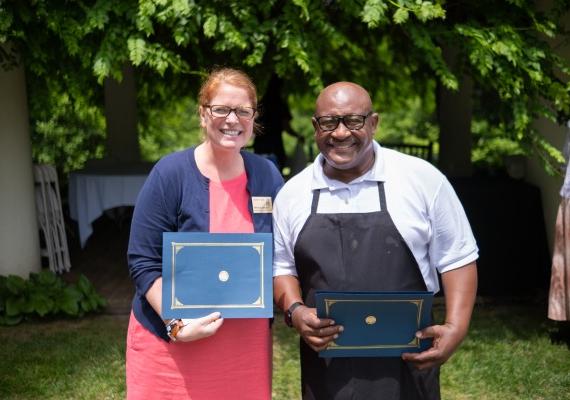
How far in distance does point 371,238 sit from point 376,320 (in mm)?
257

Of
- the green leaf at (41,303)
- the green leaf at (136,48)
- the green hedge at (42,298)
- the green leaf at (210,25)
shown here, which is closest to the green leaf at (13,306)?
the green hedge at (42,298)

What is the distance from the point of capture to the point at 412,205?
2326 millimetres

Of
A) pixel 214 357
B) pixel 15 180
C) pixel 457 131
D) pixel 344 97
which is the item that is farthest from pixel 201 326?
pixel 457 131

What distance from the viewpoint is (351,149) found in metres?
2.34

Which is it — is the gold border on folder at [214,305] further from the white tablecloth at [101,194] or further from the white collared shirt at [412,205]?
the white tablecloth at [101,194]

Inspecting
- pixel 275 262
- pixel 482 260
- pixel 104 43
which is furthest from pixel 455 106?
pixel 275 262

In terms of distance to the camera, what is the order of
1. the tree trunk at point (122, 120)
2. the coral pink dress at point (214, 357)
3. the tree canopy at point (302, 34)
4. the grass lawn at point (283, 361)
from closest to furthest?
the coral pink dress at point (214, 357), the grass lawn at point (283, 361), the tree canopy at point (302, 34), the tree trunk at point (122, 120)

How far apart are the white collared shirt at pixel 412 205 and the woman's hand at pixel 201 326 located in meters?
0.36

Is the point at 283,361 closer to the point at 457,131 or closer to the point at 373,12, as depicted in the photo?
the point at 373,12

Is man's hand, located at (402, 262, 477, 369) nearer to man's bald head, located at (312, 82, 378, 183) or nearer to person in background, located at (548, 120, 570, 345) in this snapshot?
man's bald head, located at (312, 82, 378, 183)

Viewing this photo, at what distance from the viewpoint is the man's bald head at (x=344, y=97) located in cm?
233

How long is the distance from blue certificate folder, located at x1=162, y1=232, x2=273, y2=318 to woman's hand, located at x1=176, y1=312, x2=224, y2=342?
Result: 2 cm

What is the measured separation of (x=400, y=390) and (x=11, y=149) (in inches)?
210

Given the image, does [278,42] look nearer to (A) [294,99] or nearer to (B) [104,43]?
(B) [104,43]
